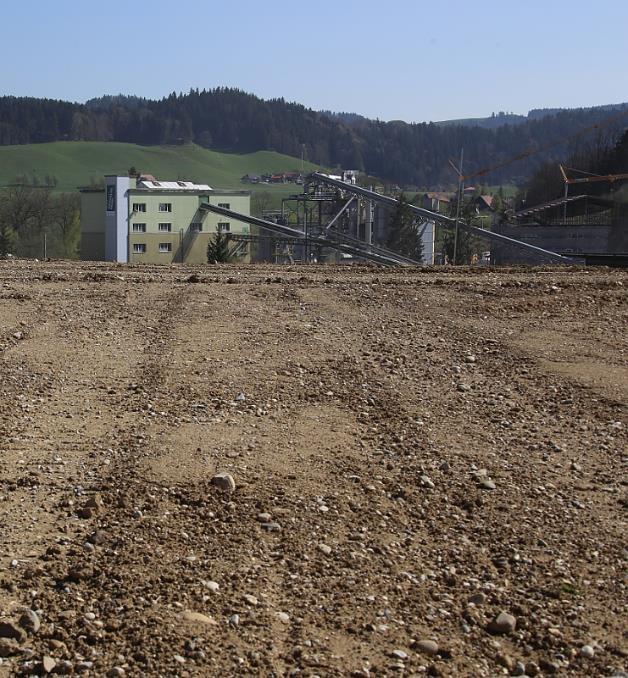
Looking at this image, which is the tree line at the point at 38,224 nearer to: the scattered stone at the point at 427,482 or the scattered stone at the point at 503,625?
the scattered stone at the point at 427,482

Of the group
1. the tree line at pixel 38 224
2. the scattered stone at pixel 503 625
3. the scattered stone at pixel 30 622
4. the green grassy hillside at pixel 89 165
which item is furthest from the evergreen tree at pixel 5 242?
the green grassy hillside at pixel 89 165

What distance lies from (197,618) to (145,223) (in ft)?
209

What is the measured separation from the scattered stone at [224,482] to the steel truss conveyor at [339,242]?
33.5 m

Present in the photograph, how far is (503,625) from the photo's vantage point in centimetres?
513

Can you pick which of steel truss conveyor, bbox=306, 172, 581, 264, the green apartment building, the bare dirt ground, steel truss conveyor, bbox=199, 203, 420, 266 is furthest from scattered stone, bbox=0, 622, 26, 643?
the green apartment building

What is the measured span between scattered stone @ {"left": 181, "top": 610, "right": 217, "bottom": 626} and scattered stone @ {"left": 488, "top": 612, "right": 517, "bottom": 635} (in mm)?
1373

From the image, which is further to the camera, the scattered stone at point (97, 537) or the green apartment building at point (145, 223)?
the green apartment building at point (145, 223)

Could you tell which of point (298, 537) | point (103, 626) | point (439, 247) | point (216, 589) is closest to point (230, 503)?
point (298, 537)

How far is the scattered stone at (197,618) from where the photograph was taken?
506 centimetres

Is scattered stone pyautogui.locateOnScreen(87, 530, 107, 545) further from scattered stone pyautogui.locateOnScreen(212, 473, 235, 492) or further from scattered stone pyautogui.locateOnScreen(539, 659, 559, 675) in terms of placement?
scattered stone pyautogui.locateOnScreen(539, 659, 559, 675)

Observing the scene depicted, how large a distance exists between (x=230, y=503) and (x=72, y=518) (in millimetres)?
989

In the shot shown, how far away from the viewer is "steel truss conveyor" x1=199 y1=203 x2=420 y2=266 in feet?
150

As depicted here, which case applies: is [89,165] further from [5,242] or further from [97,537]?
[97,537]

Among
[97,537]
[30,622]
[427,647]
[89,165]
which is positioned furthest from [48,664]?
[89,165]
